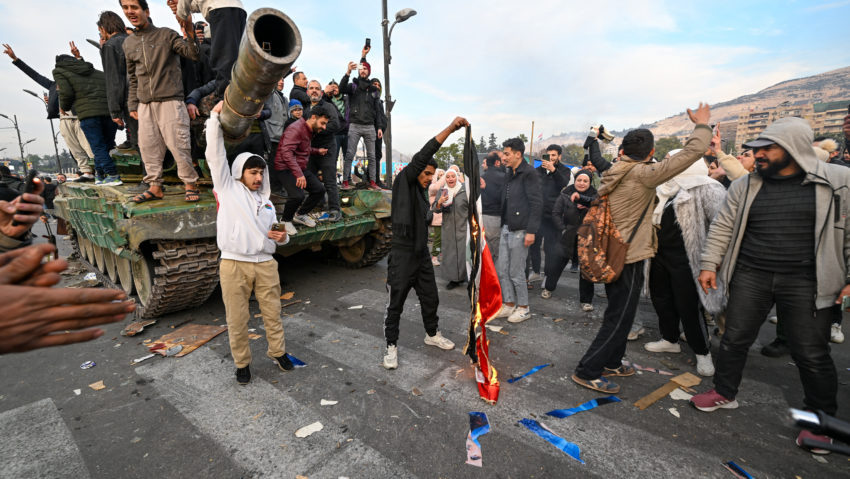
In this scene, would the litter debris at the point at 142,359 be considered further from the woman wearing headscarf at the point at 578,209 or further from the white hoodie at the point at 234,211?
the woman wearing headscarf at the point at 578,209

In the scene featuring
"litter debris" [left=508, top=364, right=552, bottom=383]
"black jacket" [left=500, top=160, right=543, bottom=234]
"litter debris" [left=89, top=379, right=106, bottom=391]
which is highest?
"black jacket" [left=500, top=160, right=543, bottom=234]

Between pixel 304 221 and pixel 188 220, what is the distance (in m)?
1.41

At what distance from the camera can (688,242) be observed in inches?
132

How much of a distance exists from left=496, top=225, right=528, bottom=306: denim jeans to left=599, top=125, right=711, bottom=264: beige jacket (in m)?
1.63

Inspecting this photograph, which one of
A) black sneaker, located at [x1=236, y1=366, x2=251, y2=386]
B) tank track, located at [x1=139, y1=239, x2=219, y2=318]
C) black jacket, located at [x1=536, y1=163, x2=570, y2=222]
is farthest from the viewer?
black jacket, located at [x1=536, y1=163, x2=570, y2=222]

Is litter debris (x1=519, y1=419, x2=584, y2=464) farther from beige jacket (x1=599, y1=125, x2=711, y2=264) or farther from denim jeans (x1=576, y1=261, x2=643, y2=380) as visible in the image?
beige jacket (x1=599, y1=125, x2=711, y2=264)

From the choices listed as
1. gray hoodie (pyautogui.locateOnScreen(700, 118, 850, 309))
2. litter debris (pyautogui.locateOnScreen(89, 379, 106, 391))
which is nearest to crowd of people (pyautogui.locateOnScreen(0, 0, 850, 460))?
gray hoodie (pyautogui.locateOnScreen(700, 118, 850, 309))

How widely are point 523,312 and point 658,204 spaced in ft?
6.49

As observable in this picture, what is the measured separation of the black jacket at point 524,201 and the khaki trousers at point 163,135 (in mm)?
3863

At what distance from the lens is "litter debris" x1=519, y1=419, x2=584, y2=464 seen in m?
2.42

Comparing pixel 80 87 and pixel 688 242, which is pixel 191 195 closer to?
pixel 80 87

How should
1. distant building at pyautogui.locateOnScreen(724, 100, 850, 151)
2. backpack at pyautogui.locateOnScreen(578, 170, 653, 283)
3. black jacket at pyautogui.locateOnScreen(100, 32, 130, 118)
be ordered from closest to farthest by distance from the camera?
backpack at pyautogui.locateOnScreen(578, 170, 653, 283) < black jacket at pyautogui.locateOnScreen(100, 32, 130, 118) < distant building at pyautogui.locateOnScreen(724, 100, 850, 151)

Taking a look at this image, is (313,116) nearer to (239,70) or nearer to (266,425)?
(239,70)

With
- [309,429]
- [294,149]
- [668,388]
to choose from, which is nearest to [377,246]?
[294,149]
